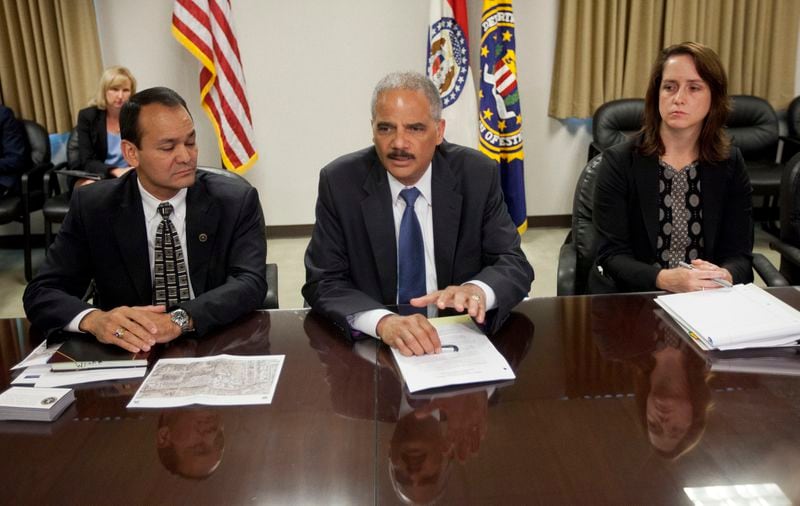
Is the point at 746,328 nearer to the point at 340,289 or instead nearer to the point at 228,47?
the point at 340,289

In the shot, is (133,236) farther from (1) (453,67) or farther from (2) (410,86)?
(1) (453,67)

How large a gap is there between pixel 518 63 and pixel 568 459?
428 cm

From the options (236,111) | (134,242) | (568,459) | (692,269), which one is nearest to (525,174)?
(236,111)

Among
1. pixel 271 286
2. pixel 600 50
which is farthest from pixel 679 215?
pixel 600 50

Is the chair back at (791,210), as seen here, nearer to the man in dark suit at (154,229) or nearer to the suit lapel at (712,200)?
the suit lapel at (712,200)

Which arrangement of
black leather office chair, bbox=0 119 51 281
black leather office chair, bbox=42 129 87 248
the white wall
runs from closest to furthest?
black leather office chair, bbox=42 129 87 248 < black leather office chair, bbox=0 119 51 281 < the white wall

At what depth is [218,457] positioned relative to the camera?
1.23 m

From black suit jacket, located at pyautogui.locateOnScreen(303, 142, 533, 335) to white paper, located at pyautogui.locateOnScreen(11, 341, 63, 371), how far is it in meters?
0.66

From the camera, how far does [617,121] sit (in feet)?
15.6

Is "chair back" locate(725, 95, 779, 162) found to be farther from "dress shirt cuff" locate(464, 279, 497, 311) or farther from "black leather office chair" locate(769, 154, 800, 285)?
"dress shirt cuff" locate(464, 279, 497, 311)

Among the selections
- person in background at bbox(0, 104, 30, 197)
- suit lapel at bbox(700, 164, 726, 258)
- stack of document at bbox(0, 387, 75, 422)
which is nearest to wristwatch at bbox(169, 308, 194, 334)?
stack of document at bbox(0, 387, 75, 422)

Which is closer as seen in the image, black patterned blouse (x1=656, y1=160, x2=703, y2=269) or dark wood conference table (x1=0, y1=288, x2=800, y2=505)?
dark wood conference table (x1=0, y1=288, x2=800, y2=505)

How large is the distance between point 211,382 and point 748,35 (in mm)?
4738

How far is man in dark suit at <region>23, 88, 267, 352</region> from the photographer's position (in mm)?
2039
